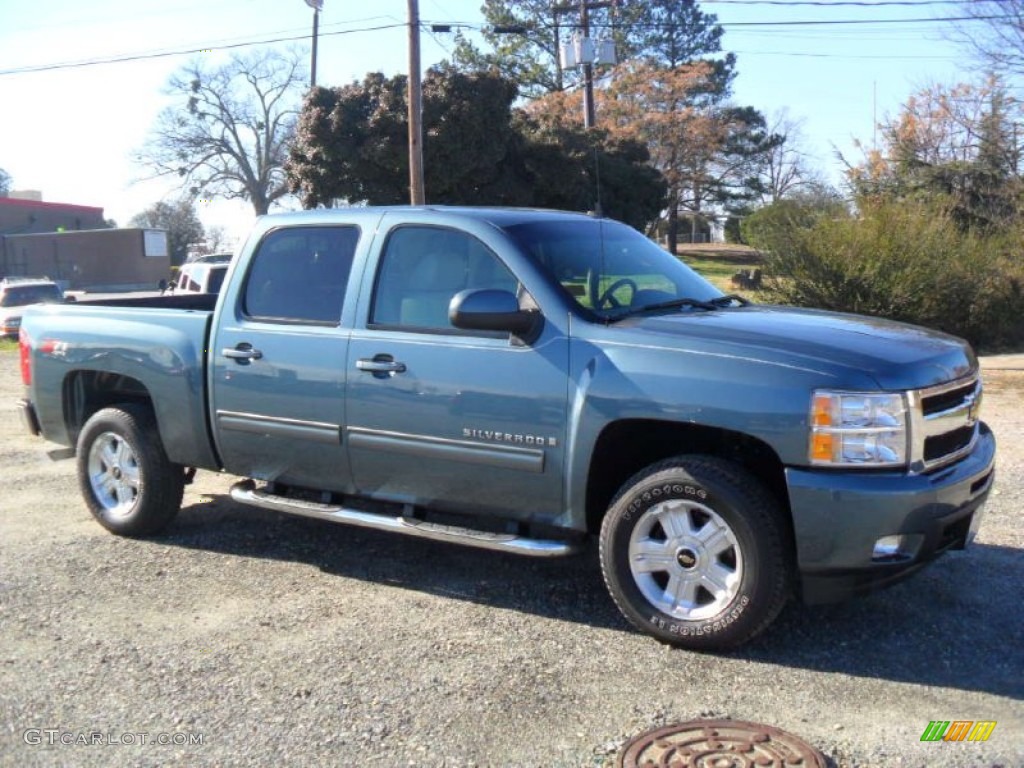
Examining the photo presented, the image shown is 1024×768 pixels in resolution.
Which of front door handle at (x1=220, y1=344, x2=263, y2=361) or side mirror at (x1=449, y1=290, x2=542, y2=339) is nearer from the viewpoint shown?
side mirror at (x1=449, y1=290, x2=542, y2=339)

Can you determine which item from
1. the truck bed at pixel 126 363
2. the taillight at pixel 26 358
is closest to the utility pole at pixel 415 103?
the truck bed at pixel 126 363

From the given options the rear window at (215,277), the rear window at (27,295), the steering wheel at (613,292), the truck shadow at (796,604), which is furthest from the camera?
the rear window at (27,295)

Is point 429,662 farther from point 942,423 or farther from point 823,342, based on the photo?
point 942,423

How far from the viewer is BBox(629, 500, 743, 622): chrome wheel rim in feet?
14.3

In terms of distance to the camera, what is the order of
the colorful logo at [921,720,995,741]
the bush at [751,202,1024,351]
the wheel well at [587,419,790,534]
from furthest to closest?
the bush at [751,202,1024,351] → the wheel well at [587,419,790,534] → the colorful logo at [921,720,995,741]

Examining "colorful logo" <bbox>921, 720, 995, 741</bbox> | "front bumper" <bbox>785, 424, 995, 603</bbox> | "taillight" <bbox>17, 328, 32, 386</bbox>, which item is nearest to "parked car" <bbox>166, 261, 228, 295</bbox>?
"taillight" <bbox>17, 328, 32, 386</bbox>

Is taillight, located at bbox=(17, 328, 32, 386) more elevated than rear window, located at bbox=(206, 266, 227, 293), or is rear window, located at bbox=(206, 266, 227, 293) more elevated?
rear window, located at bbox=(206, 266, 227, 293)

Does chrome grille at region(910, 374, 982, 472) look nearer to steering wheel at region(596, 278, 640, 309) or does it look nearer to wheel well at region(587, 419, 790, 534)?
wheel well at region(587, 419, 790, 534)

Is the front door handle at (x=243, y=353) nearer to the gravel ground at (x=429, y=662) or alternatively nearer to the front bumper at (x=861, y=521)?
the gravel ground at (x=429, y=662)

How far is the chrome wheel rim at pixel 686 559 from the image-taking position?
4348mm

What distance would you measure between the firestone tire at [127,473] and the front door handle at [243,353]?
0.88 m

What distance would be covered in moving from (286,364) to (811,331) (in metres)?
2.61

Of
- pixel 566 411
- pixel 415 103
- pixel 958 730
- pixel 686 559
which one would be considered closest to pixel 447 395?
pixel 566 411

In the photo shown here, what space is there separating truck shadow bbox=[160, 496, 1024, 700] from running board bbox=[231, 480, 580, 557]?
14.2 inches
